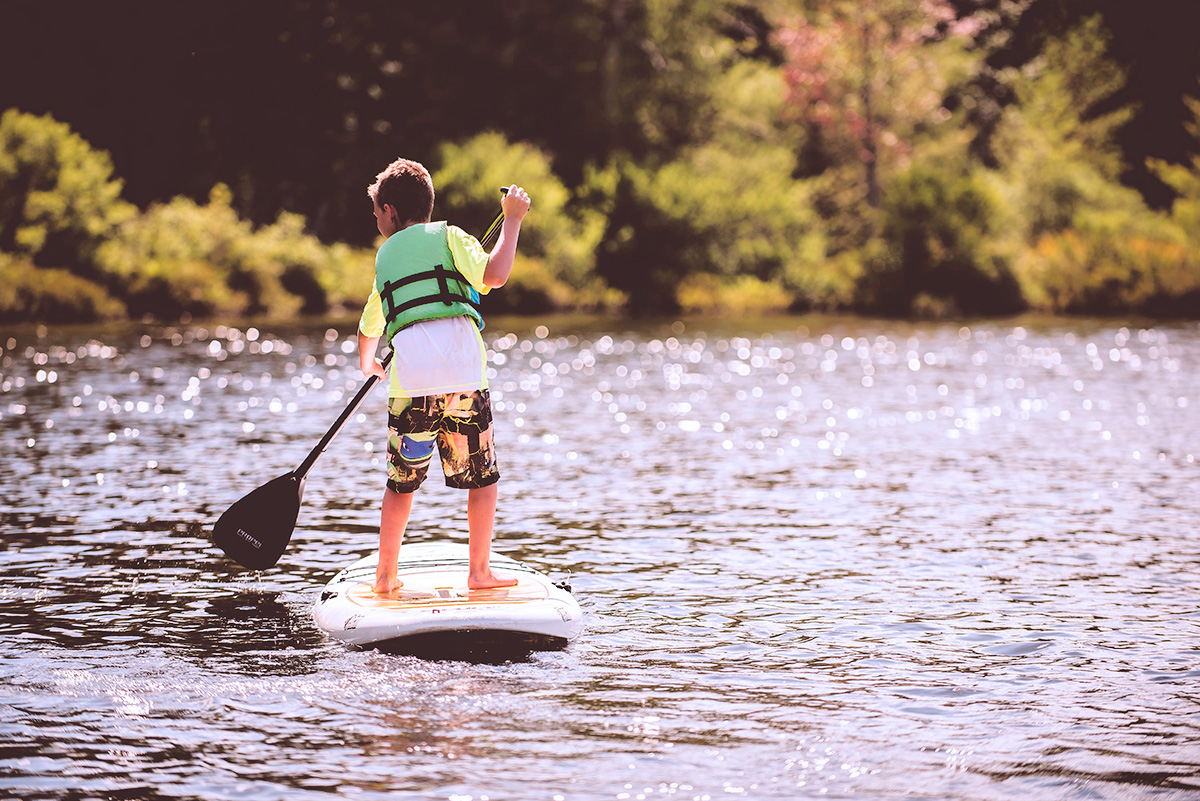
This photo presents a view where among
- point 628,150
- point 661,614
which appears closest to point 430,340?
point 661,614

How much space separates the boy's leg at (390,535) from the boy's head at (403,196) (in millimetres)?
1372

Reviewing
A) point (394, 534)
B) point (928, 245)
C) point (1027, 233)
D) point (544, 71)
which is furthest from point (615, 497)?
point (544, 71)

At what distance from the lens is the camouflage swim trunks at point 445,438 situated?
25.1 ft

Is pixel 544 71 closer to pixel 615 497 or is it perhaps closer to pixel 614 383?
Answer: pixel 614 383

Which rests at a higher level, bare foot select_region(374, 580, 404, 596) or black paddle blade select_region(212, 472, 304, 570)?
black paddle blade select_region(212, 472, 304, 570)

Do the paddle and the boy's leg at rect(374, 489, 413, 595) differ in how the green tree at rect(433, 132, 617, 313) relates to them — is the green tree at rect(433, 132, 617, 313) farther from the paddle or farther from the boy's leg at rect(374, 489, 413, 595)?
the boy's leg at rect(374, 489, 413, 595)

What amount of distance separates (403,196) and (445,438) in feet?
4.03

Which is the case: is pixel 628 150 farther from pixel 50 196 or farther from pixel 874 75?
pixel 50 196

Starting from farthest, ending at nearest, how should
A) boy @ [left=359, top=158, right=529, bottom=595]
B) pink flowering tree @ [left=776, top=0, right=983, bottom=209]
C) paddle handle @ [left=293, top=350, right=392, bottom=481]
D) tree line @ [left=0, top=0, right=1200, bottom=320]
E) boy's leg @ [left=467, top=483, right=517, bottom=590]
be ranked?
pink flowering tree @ [left=776, top=0, right=983, bottom=209] → tree line @ [left=0, top=0, right=1200, bottom=320] → paddle handle @ [left=293, top=350, right=392, bottom=481] → boy's leg @ [left=467, top=483, right=517, bottom=590] → boy @ [left=359, top=158, right=529, bottom=595]

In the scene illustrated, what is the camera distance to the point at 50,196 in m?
41.9

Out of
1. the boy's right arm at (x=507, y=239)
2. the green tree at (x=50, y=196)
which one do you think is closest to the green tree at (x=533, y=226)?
the green tree at (x=50, y=196)

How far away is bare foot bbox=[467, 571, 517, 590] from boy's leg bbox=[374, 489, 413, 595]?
1.30 feet

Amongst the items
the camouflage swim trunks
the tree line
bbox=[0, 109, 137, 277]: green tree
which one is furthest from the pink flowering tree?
the camouflage swim trunks

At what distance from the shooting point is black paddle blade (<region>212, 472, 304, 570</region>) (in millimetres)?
8594
